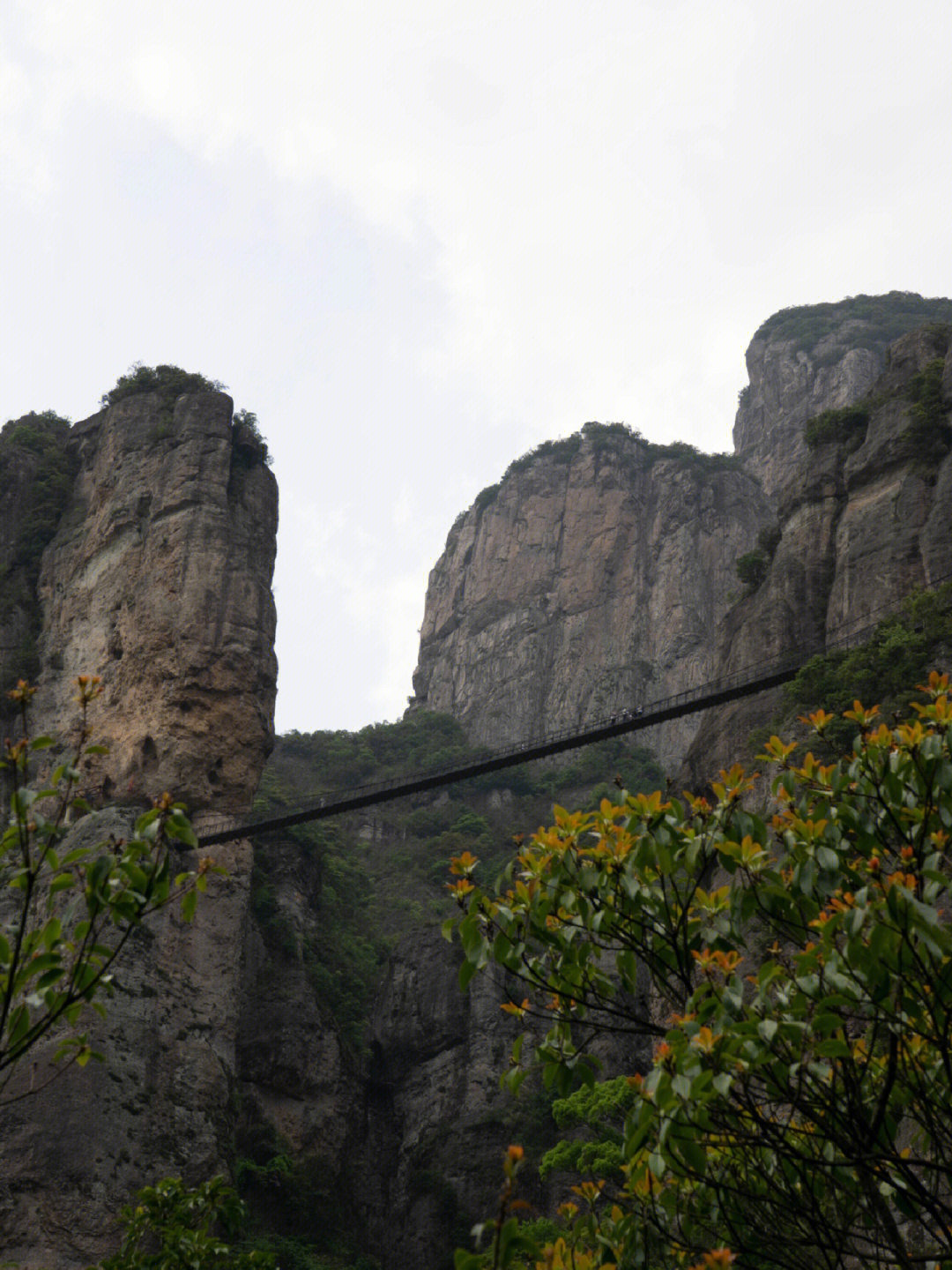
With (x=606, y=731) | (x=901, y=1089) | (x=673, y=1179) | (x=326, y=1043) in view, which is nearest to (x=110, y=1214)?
(x=326, y=1043)

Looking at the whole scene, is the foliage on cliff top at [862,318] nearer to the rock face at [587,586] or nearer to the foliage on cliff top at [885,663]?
the rock face at [587,586]

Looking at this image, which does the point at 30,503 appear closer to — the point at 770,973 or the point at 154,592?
the point at 154,592

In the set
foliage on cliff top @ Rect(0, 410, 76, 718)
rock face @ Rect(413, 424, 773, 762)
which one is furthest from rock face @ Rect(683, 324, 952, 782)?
rock face @ Rect(413, 424, 773, 762)

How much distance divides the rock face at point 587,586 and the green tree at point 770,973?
48.4 metres

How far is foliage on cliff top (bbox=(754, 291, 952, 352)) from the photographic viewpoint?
256 ft

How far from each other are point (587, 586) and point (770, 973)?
5813 cm

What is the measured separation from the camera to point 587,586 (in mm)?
62438

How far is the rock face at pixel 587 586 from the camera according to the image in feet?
193

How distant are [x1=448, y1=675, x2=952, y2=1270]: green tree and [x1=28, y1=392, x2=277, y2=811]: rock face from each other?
20935 millimetres

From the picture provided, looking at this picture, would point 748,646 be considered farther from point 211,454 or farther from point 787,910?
point 787,910

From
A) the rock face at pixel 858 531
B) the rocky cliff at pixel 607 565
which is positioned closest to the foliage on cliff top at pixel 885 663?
the rock face at pixel 858 531

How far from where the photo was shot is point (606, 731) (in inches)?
910

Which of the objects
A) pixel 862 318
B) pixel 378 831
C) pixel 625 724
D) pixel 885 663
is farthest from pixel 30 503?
pixel 862 318

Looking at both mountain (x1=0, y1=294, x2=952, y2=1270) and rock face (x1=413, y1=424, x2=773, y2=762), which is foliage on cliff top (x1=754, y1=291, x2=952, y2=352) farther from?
mountain (x1=0, y1=294, x2=952, y2=1270)
